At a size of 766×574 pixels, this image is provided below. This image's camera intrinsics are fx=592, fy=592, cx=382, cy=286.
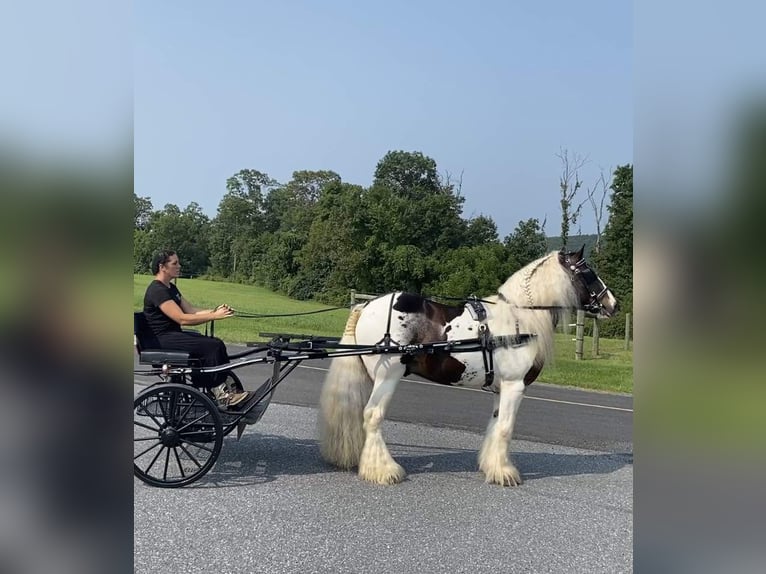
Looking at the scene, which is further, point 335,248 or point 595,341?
point 595,341

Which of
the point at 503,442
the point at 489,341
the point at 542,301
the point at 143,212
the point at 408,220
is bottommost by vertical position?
the point at 503,442

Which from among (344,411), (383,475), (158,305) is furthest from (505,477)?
A: (158,305)

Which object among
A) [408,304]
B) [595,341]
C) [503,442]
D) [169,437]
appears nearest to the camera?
[169,437]

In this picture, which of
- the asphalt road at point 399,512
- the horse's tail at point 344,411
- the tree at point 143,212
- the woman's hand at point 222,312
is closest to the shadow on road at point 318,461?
the asphalt road at point 399,512

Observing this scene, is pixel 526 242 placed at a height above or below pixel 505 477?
above

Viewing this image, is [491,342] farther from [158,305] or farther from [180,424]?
[158,305]

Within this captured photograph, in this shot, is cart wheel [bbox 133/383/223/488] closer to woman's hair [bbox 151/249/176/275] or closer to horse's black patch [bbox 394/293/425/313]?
woman's hair [bbox 151/249/176/275]

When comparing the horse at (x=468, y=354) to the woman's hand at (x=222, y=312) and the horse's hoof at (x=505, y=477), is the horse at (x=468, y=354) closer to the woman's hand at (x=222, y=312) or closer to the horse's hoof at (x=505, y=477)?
the horse's hoof at (x=505, y=477)

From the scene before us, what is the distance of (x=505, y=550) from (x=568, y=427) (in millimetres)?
3664

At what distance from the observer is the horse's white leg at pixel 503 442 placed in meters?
4.21

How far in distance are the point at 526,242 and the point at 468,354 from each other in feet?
17.9

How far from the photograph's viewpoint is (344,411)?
4.45m
